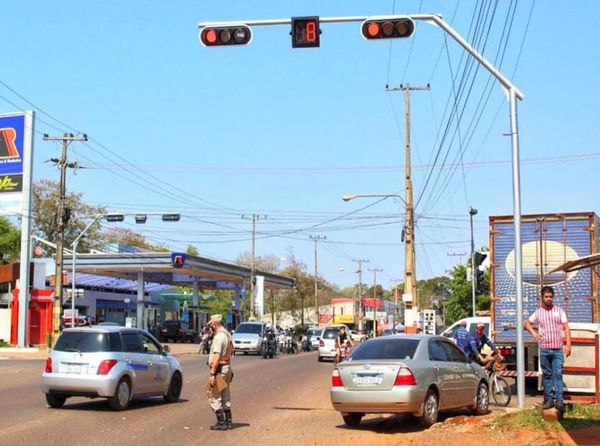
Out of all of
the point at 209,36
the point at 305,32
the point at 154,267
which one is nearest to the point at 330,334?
the point at 154,267

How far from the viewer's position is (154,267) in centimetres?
5641

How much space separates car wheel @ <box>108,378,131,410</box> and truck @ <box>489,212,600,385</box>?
28.2 feet

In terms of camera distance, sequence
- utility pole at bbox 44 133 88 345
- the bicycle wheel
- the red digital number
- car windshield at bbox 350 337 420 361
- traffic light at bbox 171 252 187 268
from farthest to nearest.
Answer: traffic light at bbox 171 252 187 268 → utility pole at bbox 44 133 88 345 → the bicycle wheel → car windshield at bbox 350 337 420 361 → the red digital number

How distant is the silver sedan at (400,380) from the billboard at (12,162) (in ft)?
122

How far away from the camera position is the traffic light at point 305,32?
42.8ft

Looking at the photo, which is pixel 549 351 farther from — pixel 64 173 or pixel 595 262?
pixel 64 173

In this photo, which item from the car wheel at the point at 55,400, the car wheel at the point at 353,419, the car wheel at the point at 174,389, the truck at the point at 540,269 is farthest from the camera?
the truck at the point at 540,269

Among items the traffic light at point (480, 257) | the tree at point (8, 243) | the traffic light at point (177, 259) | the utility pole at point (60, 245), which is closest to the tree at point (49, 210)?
the tree at point (8, 243)

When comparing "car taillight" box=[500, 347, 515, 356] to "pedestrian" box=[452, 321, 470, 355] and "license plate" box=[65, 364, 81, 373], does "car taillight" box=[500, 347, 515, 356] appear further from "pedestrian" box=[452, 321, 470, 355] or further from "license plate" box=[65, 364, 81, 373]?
"license plate" box=[65, 364, 81, 373]

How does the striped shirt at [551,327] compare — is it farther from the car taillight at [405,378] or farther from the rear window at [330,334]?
the rear window at [330,334]

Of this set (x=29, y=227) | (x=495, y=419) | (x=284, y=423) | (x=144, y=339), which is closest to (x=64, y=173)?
(x=29, y=227)

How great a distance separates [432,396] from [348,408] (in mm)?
1369

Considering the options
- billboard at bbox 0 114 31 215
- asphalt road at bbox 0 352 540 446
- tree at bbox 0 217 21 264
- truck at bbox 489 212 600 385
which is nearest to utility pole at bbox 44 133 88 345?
billboard at bbox 0 114 31 215

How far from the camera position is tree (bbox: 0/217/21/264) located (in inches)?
2926
